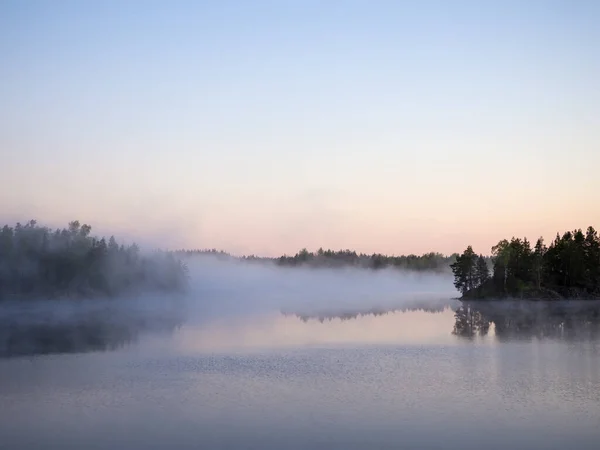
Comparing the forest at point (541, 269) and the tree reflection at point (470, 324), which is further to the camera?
the forest at point (541, 269)

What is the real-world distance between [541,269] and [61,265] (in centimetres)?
10773

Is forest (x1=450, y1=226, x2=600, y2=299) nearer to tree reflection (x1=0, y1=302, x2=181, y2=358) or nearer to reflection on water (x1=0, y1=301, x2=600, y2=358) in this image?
reflection on water (x1=0, y1=301, x2=600, y2=358)

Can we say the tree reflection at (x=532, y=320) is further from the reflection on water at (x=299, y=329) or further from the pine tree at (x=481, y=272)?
the pine tree at (x=481, y=272)

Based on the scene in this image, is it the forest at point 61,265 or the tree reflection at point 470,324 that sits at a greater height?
the forest at point 61,265

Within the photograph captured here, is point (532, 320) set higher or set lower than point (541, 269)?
lower

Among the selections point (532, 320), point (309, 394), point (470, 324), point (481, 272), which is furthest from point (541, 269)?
point (309, 394)

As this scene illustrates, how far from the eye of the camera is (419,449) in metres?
24.1

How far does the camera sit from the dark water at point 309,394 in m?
25.9

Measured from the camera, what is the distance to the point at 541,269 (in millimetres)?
125875

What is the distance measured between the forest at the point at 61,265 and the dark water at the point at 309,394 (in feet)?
246

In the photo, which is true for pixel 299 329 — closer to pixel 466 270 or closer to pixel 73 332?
pixel 73 332

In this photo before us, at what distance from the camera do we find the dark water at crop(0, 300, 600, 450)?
2591 cm

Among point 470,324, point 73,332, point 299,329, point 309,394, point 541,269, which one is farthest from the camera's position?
point 541,269

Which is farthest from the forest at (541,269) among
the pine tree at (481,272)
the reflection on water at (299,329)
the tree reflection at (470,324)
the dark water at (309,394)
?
the dark water at (309,394)
